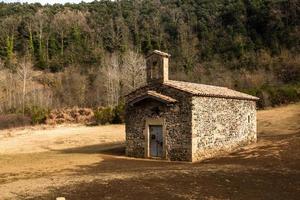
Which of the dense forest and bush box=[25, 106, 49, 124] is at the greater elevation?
the dense forest

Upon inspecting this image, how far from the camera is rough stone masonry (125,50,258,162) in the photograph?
2191cm

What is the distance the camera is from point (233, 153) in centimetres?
2417

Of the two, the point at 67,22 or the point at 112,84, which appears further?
the point at 67,22

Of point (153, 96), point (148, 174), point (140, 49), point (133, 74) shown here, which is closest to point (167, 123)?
point (153, 96)

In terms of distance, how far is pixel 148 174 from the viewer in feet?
57.9

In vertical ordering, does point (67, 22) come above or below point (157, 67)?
above

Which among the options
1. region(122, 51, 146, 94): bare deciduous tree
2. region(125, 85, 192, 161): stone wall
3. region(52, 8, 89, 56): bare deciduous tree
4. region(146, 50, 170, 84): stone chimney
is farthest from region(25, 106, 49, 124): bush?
region(52, 8, 89, 56): bare deciduous tree

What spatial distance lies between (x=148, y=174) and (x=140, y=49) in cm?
5710

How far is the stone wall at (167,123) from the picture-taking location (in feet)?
71.7

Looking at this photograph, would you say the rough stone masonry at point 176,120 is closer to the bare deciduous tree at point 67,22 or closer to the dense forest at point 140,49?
the dense forest at point 140,49

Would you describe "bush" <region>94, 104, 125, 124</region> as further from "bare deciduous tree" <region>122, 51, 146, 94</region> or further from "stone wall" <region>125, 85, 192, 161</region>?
"stone wall" <region>125, 85, 192, 161</region>

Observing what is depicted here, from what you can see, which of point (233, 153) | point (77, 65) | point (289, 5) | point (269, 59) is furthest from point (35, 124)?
point (289, 5)

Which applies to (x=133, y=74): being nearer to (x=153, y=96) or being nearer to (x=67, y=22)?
(x=153, y=96)

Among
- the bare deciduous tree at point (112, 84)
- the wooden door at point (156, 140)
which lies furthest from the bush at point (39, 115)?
the wooden door at point (156, 140)
